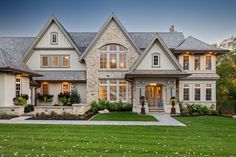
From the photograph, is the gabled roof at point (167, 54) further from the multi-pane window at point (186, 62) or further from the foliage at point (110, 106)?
the foliage at point (110, 106)

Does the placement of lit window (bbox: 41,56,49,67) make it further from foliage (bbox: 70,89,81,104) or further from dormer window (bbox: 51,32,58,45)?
foliage (bbox: 70,89,81,104)

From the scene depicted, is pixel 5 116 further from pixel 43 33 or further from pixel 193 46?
pixel 193 46

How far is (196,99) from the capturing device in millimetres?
24016

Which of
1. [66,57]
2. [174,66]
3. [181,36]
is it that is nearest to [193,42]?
[181,36]

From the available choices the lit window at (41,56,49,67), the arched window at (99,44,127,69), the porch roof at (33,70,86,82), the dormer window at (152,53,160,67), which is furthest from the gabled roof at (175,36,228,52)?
the lit window at (41,56,49,67)

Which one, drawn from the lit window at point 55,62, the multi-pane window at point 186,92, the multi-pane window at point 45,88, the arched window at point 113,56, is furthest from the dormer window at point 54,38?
the multi-pane window at point 186,92

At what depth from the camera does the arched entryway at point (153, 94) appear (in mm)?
22689

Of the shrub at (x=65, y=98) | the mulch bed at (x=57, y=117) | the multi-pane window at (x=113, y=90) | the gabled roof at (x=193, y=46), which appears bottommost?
the mulch bed at (x=57, y=117)

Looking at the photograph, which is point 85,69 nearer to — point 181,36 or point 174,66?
point 174,66

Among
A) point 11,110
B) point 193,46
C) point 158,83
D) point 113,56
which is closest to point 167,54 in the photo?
point 158,83

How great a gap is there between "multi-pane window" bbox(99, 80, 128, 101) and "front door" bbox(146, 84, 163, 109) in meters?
2.41

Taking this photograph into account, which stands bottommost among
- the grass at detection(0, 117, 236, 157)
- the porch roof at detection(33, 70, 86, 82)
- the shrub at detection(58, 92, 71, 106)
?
the grass at detection(0, 117, 236, 157)

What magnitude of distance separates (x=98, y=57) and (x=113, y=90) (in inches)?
151

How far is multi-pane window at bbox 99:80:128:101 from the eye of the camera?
23.6m
